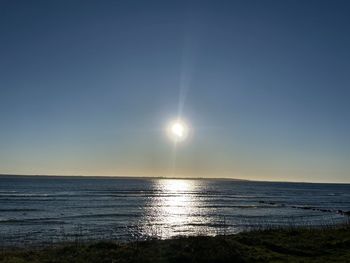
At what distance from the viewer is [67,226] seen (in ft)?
142

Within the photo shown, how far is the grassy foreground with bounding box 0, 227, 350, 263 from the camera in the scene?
17578mm

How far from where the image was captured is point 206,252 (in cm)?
1800

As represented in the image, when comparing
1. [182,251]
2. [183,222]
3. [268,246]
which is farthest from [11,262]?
[183,222]

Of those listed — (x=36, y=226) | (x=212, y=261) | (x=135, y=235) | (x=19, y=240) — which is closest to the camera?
(x=212, y=261)

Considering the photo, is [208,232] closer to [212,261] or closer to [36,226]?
[36,226]

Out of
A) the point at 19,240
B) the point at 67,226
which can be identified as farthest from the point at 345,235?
the point at 67,226

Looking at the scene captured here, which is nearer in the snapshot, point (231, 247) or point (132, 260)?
point (132, 260)

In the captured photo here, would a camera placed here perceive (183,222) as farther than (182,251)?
Yes

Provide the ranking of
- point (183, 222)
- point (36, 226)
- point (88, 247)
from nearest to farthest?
point (88, 247)
point (36, 226)
point (183, 222)

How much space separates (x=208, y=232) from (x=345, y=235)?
55.7 feet

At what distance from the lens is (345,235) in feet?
79.9

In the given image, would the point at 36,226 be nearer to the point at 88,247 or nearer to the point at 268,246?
the point at 88,247

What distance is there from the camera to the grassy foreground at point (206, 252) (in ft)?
57.7

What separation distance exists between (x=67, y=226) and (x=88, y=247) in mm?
24394
